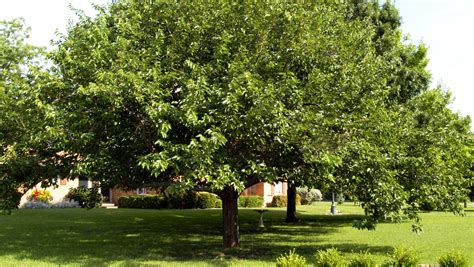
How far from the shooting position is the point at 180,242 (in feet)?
53.9

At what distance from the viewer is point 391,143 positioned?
12.5 m

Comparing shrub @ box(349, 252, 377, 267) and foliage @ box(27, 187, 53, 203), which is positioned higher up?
foliage @ box(27, 187, 53, 203)

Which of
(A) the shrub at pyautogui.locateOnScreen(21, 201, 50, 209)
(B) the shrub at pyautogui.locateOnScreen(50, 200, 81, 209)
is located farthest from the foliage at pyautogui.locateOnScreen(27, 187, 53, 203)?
(B) the shrub at pyautogui.locateOnScreen(50, 200, 81, 209)

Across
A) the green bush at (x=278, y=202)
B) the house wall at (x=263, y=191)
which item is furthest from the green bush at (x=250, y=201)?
the green bush at (x=278, y=202)

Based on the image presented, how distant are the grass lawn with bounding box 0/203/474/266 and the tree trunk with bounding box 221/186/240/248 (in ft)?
1.25

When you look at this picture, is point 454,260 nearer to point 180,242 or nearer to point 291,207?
point 180,242

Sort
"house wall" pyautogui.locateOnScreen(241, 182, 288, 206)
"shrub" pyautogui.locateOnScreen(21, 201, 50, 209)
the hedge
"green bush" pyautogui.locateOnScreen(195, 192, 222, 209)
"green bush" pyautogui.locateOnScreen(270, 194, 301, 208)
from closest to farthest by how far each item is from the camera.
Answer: "shrub" pyautogui.locateOnScreen(21, 201, 50, 209), the hedge, "green bush" pyautogui.locateOnScreen(195, 192, 222, 209), "green bush" pyautogui.locateOnScreen(270, 194, 301, 208), "house wall" pyautogui.locateOnScreen(241, 182, 288, 206)

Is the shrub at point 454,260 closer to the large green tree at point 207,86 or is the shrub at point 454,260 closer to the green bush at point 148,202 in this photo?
the large green tree at point 207,86

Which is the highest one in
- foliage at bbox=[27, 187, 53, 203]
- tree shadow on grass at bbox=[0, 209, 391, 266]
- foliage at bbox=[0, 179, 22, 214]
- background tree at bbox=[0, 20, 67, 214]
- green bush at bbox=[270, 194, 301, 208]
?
background tree at bbox=[0, 20, 67, 214]

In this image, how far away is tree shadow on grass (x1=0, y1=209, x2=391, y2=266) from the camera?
12922 mm

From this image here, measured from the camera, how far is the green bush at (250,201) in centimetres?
4031

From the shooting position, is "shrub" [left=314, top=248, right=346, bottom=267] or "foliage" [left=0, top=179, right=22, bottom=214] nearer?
"shrub" [left=314, top=248, right=346, bottom=267]

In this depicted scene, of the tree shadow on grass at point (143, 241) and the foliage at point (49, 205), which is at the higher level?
the foliage at point (49, 205)

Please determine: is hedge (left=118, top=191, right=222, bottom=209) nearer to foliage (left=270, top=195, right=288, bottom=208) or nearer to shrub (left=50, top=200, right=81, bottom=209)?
shrub (left=50, top=200, right=81, bottom=209)
